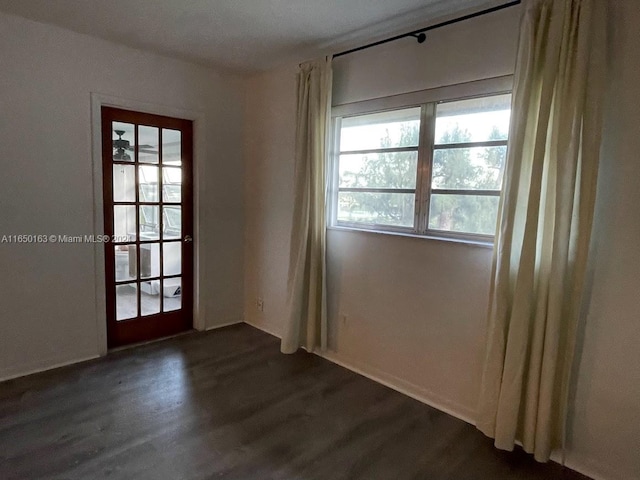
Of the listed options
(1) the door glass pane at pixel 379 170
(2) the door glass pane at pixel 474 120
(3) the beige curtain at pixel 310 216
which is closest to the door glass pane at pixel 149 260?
(3) the beige curtain at pixel 310 216

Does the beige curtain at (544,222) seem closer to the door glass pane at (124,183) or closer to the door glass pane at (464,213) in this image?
the door glass pane at (464,213)

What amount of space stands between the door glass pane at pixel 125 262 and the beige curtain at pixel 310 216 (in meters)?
1.37

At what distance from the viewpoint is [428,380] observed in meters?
2.68

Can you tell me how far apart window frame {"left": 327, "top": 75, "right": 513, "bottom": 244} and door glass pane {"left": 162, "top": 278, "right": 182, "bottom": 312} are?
1724 millimetres

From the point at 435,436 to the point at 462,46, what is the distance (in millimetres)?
2343

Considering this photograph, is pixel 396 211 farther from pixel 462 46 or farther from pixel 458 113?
pixel 462 46

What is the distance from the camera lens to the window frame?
7.68 feet

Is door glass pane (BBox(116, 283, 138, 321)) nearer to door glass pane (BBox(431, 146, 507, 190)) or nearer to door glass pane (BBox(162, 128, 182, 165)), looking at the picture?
door glass pane (BBox(162, 128, 182, 165))

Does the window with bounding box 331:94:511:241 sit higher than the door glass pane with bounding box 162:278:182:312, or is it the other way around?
the window with bounding box 331:94:511:241

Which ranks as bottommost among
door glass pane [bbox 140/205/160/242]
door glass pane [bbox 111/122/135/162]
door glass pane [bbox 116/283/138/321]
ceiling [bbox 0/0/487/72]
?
door glass pane [bbox 116/283/138/321]

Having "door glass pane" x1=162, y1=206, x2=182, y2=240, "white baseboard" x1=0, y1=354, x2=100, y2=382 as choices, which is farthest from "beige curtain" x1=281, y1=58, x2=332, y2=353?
"white baseboard" x1=0, y1=354, x2=100, y2=382

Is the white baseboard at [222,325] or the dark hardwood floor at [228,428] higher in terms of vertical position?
the white baseboard at [222,325]

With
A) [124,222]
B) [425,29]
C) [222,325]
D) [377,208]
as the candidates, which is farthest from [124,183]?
[425,29]

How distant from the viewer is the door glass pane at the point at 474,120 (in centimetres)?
231
